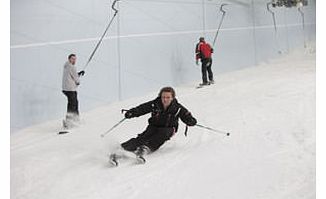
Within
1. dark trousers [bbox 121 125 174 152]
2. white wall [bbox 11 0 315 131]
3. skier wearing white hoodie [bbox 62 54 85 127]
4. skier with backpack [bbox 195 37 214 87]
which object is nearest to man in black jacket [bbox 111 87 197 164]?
dark trousers [bbox 121 125 174 152]

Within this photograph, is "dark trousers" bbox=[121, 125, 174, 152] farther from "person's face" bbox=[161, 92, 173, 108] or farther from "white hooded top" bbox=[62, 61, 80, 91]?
"white hooded top" bbox=[62, 61, 80, 91]

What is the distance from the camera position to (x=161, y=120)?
367 centimetres

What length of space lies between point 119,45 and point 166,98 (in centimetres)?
322

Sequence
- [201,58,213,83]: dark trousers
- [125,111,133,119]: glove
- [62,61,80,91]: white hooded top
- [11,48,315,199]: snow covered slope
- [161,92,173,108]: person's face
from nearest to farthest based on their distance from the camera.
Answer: [11,48,315,199]: snow covered slope < [161,92,173,108]: person's face < [125,111,133,119]: glove < [62,61,80,91]: white hooded top < [201,58,213,83]: dark trousers

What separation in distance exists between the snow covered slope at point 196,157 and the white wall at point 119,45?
475mm

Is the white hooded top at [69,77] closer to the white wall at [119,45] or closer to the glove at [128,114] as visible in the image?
the white wall at [119,45]

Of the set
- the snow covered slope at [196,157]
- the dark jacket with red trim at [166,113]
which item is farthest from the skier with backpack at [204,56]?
the dark jacket with red trim at [166,113]

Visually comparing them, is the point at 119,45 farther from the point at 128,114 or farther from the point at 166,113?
the point at 166,113

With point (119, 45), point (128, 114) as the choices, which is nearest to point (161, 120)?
point (128, 114)

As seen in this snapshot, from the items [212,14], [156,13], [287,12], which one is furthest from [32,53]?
[287,12]

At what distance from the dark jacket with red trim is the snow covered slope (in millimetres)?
264

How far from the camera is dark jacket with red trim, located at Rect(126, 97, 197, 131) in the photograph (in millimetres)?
3645

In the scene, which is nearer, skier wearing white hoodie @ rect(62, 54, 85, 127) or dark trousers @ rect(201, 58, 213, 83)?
skier wearing white hoodie @ rect(62, 54, 85, 127)
